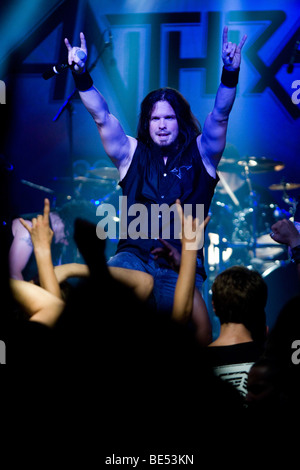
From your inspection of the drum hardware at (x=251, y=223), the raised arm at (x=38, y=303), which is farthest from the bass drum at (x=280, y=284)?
the raised arm at (x=38, y=303)

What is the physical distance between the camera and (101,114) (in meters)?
2.74

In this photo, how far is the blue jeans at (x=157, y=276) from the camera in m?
2.43

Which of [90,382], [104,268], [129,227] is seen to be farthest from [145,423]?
[129,227]

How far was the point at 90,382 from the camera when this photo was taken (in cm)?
168

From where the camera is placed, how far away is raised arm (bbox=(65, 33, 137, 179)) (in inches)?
104

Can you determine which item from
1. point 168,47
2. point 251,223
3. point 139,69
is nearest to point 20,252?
point 139,69

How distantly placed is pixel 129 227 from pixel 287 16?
494cm

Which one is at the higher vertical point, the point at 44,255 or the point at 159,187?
the point at 159,187

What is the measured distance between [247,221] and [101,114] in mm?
4705

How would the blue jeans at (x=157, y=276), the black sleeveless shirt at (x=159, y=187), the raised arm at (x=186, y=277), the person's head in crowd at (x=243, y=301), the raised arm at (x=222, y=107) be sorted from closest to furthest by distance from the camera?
1. the raised arm at (x=186, y=277)
2. the person's head in crowd at (x=243, y=301)
3. the blue jeans at (x=157, y=276)
4. the raised arm at (x=222, y=107)
5. the black sleeveless shirt at (x=159, y=187)

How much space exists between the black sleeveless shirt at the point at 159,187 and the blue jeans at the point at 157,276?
51mm

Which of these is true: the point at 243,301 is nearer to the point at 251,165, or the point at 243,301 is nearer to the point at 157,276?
the point at 157,276

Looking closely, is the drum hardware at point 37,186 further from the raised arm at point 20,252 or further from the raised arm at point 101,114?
the raised arm at point 101,114

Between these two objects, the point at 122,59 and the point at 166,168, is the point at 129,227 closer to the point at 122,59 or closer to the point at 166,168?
the point at 166,168
